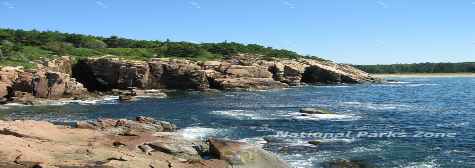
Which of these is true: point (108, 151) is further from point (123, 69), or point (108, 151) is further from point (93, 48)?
point (93, 48)

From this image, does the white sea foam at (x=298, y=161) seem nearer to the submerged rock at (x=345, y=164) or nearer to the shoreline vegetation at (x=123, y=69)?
the submerged rock at (x=345, y=164)

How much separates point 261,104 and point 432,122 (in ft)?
90.3

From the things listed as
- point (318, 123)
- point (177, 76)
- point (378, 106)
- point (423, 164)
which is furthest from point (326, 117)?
point (177, 76)

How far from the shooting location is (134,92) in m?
94.4

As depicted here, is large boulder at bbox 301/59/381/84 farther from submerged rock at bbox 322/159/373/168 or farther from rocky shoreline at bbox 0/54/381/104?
submerged rock at bbox 322/159/373/168

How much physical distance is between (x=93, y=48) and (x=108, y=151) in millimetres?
107406

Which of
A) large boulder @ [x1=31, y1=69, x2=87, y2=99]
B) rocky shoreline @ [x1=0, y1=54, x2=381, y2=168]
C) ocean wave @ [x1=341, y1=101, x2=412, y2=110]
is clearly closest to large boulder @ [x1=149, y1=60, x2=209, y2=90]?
rocky shoreline @ [x1=0, y1=54, x2=381, y2=168]

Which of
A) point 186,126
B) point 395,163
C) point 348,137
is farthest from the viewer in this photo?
point 186,126

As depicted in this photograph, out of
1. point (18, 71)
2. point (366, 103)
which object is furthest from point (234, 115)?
point (18, 71)

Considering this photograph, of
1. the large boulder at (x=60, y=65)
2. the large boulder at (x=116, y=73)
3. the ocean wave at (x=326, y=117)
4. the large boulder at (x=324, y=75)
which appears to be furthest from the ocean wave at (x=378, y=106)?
the large boulder at (x=324, y=75)

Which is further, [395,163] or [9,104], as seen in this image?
[9,104]

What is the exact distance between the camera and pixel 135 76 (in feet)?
339

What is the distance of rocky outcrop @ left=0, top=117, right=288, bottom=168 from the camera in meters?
26.5

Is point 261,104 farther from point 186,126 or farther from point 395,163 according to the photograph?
point 395,163
